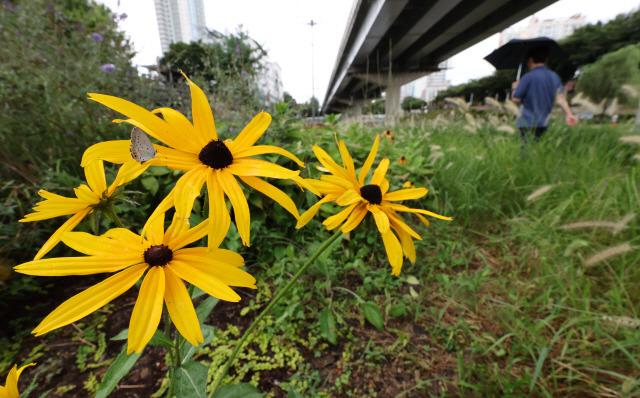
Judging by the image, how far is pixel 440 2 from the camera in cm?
988

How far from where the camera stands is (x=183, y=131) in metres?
0.56

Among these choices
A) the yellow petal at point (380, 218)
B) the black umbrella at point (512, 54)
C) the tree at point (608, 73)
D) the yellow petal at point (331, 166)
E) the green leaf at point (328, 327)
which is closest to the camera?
the yellow petal at point (380, 218)

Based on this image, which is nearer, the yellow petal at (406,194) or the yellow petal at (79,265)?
the yellow petal at (79,265)

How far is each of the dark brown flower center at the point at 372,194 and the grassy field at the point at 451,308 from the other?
0.05 metres

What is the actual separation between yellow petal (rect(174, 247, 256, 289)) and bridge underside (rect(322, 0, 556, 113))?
298 inches

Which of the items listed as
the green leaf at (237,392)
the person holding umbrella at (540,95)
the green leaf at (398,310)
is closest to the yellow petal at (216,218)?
the green leaf at (237,392)

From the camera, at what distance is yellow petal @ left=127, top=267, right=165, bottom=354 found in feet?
1.51

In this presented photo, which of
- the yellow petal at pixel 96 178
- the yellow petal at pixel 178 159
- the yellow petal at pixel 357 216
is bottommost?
the yellow petal at pixel 357 216

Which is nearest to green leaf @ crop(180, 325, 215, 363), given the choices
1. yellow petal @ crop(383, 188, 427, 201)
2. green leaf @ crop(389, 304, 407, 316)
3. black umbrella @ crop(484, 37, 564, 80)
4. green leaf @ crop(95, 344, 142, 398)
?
green leaf @ crop(95, 344, 142, 398)

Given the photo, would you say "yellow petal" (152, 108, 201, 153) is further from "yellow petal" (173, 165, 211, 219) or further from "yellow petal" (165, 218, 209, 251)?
"yellow petal" (165, 218, 209, 251)

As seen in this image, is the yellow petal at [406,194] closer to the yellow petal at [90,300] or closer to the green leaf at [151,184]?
the yellow petal at [90,300]

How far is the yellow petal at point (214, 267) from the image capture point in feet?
1.70

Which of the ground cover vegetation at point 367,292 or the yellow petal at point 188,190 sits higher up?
the yellow petal at point 188,190

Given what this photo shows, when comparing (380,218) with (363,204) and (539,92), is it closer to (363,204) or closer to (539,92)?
(363,204)
